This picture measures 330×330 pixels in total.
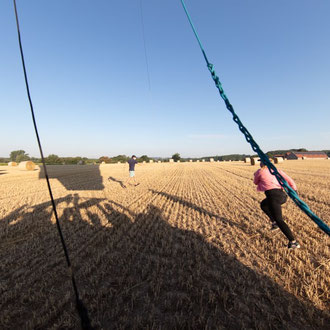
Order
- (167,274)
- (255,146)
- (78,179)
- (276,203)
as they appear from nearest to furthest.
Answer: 1. (255,146)
2. (167,274)
3. (276,203)
4. (78,179)

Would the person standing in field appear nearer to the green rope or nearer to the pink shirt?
the pink shirt

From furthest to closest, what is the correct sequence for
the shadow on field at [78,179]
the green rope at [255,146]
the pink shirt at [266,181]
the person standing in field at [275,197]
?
the shadow on field at [78,179], the pink shirt at [266,181], the person standing in field at [275,197], the green rope at [255,146]

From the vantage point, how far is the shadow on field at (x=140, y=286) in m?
2.45

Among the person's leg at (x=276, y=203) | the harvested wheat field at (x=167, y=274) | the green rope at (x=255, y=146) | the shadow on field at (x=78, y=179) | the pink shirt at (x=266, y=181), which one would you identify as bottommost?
the shadow on field at (x=78, y=179)

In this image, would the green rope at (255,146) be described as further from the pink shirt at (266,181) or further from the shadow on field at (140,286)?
the pink shirt at (266,181)

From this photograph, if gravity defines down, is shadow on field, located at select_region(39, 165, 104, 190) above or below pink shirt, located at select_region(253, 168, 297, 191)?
below

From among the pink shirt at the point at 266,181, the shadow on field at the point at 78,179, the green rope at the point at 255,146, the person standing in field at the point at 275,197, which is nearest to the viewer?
the green rope at the point at 255,146

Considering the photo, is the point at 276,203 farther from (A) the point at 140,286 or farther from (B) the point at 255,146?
(A) the point at 140,286

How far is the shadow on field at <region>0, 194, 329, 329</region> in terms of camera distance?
8.05 ft

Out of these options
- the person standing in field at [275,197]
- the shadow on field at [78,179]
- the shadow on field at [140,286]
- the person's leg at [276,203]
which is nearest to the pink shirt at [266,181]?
the person standing in field at [275,197]

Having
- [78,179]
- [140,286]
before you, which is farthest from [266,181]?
[78,179]

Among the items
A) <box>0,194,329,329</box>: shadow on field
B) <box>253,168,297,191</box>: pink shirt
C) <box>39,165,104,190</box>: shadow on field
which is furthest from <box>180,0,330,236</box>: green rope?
<box>39,165,104,190</box>: shadow on field

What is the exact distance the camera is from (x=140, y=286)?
3.13m

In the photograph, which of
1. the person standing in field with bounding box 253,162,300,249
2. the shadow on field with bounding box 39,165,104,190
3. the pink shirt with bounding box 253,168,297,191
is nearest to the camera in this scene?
the person standing in field with bounding box 253,162,300,249
